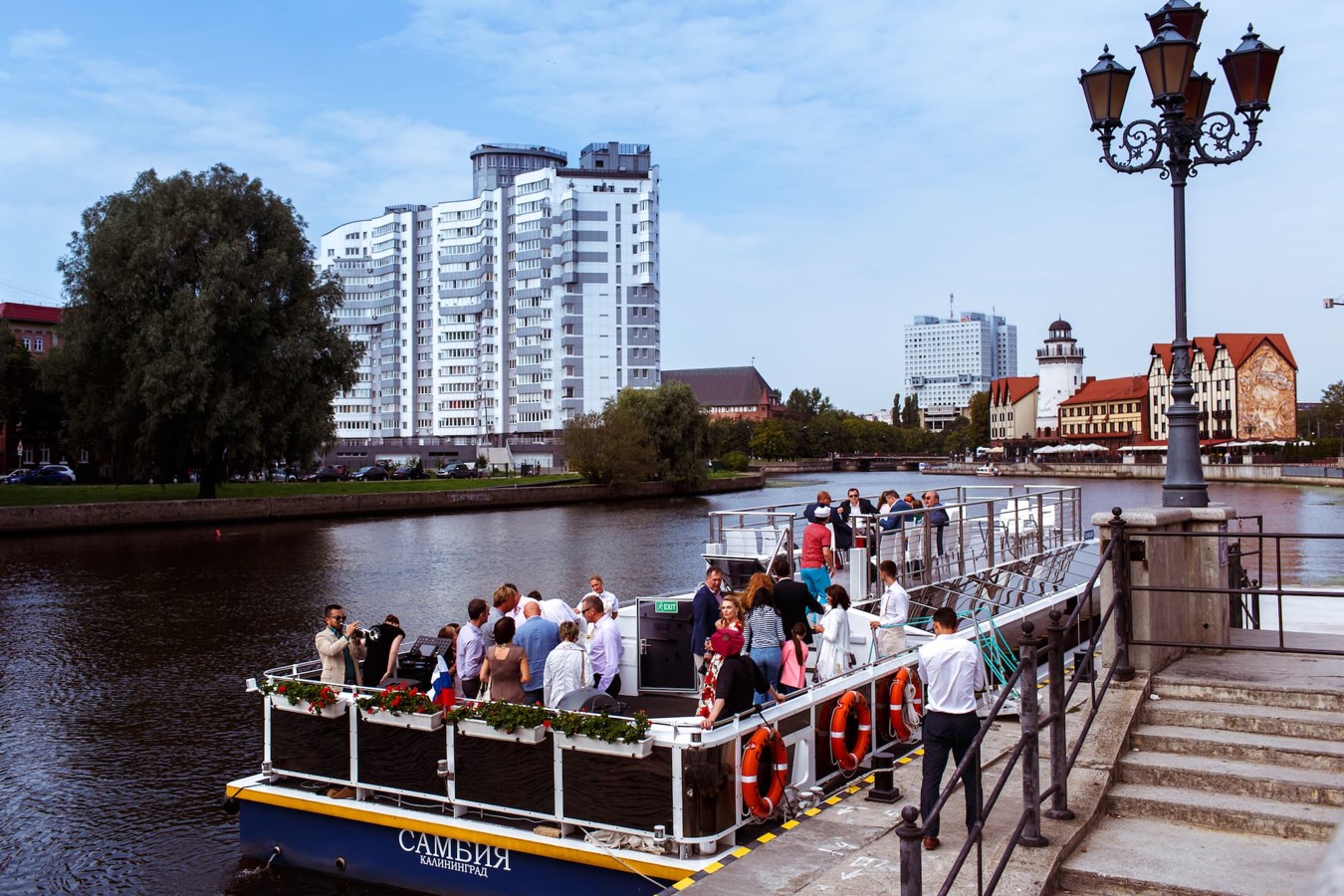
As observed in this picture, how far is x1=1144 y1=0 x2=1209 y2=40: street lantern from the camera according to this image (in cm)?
1084

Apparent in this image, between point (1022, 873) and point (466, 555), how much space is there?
40931 millimetres

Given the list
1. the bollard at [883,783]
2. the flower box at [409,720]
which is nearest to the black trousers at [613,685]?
the flower box at [409,720]

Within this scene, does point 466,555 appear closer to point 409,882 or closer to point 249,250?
point 249,250

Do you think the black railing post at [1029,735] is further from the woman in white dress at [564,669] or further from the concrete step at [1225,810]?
the woman in white dress at [564,669]

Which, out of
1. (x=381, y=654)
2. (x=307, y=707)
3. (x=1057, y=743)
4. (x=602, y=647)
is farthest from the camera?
(x=381, y=654)

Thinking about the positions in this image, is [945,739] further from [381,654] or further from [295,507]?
[295,507]

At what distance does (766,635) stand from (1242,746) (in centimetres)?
540

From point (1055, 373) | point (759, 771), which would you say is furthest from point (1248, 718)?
point (1055, 373)

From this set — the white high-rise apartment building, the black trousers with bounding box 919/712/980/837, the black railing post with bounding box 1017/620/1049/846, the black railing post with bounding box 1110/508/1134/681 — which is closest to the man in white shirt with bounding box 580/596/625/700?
Answer: the black trousers with bounding box 919/712/980/837

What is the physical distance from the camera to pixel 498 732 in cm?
1082

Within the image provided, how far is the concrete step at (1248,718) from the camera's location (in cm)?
818

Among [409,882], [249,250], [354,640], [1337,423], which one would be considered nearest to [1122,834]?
[409,882]

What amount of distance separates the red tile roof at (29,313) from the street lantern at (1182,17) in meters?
110

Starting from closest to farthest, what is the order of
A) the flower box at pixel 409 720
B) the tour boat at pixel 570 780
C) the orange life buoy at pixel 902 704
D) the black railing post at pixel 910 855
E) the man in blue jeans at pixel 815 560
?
the black railing post at pixel 910 855
the tour boat at pixel 570 780
the flower box at pixel 409 720
the orange life buoy at pixel 902 704
the man in blue jeans at pixel 815 560
